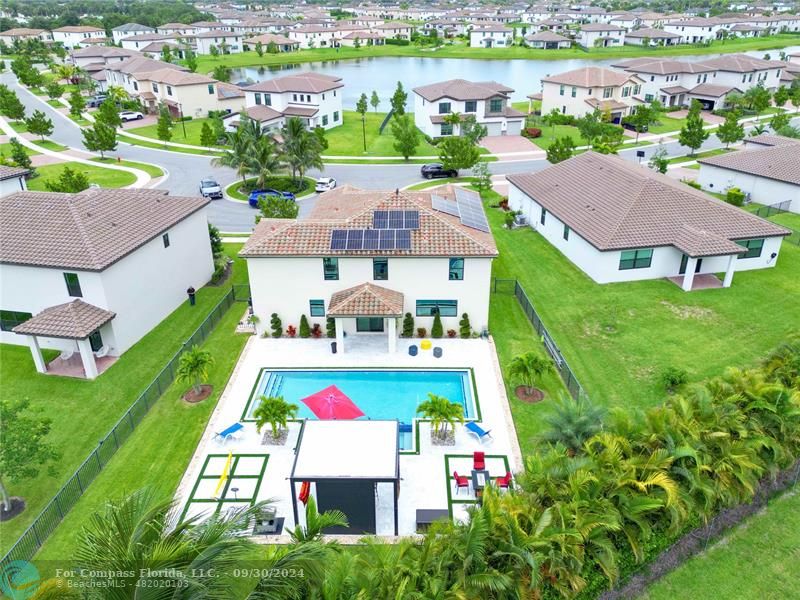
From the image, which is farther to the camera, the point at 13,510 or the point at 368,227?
the point at 368,227

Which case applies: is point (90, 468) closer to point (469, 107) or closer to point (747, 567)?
point (747, 567)

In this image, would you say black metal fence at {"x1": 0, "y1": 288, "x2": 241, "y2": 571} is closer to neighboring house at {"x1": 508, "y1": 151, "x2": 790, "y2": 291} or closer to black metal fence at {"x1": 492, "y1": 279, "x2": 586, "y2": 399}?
black metal fence at {"x1": 492, "y1": 279, "x2": 586, "y2": 399}

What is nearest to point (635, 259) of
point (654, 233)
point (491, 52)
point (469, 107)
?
point (654, 233)

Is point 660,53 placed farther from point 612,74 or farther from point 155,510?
point 155,510

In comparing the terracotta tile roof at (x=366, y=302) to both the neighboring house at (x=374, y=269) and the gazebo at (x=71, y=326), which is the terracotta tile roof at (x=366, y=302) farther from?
the gazebo at (x=71, y=326)

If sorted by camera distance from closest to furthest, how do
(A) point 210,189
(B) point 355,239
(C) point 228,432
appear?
(C) point 228,432, (B) point 355,239, (A) point 210,189

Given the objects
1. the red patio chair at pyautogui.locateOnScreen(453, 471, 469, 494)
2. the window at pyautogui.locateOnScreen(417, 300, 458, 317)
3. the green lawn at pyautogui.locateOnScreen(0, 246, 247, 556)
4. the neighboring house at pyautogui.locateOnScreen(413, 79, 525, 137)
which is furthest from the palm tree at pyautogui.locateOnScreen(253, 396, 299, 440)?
the neighboring house at pyautogui.locateOnScreen(413, 79, 525, 137)

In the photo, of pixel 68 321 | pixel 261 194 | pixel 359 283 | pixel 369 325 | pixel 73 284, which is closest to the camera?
pixel 68 321
